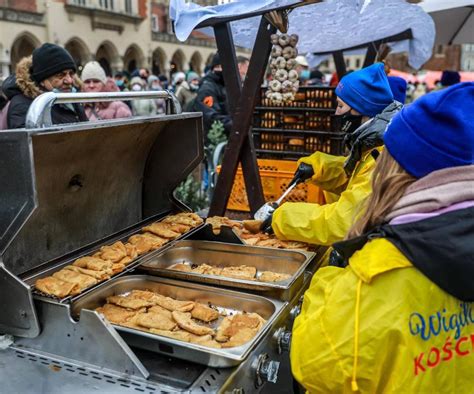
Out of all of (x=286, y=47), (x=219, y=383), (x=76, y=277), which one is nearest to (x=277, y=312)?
(x=219, y=383)

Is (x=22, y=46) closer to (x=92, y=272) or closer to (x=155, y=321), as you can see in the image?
(x=92, y=272)

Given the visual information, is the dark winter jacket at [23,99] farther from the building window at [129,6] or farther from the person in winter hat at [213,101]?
the building window at [129,6]

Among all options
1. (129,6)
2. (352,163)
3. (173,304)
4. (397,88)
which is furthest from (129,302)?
(129,6)

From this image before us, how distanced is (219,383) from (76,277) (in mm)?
849

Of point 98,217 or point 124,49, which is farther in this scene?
point 124,49

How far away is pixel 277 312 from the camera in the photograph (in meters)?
2.00

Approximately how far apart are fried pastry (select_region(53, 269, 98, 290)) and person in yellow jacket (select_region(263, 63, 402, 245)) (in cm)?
105

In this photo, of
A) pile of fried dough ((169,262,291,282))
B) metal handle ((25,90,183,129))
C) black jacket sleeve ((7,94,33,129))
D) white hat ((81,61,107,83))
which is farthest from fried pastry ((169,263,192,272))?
white hat ((81,61,107,83))

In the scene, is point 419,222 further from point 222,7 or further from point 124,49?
point 124,49

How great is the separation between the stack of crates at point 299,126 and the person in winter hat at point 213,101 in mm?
1636

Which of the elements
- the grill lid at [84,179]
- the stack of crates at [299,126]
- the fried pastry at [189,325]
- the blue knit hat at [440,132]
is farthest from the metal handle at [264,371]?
the stack of crates at [299,126]

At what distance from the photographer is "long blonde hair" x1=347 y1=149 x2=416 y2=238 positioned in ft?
4.60

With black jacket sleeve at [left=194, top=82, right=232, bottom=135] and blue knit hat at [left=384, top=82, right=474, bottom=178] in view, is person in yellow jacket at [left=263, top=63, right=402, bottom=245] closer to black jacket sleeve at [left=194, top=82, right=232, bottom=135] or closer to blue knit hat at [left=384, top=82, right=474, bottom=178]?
blue knit hat at [left=384, top=82, right=474, bottom=178]

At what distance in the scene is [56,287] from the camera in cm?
189
